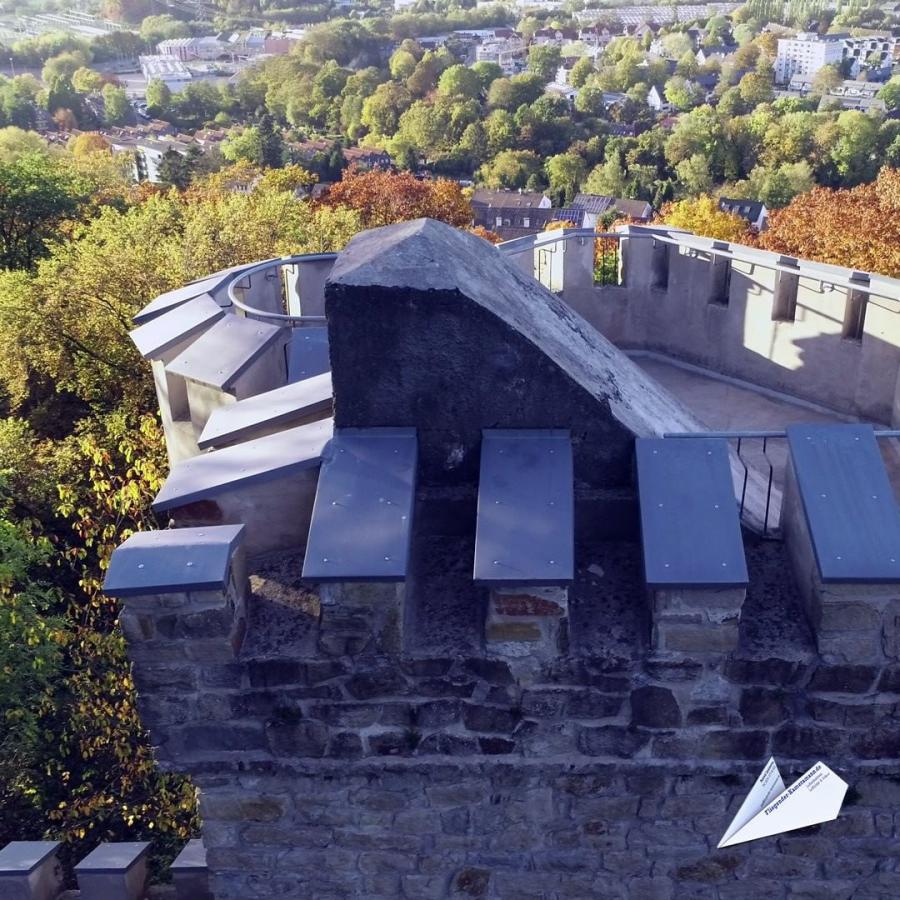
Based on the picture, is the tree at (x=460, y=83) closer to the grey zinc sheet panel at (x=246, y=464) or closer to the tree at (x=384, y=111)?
the tree at (x=384, y=111)

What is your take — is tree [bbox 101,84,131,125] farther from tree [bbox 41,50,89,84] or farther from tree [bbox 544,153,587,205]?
tree [bbox 544,153,587,205]

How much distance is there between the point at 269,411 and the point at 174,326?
1394 mm

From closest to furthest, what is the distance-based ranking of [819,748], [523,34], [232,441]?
1. [819,748]
2. [232,441]
3. [523,34]

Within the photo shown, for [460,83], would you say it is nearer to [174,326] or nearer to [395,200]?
[395,200]

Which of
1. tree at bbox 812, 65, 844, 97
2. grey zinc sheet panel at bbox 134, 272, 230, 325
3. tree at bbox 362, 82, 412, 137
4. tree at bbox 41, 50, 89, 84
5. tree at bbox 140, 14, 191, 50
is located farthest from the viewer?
tree at bbox 140, 14, 191, 50

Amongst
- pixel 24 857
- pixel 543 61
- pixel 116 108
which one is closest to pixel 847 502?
pixel 24 857

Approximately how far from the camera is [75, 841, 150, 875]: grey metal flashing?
5422mm

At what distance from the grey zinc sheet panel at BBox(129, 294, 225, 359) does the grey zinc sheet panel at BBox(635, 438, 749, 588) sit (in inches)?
108

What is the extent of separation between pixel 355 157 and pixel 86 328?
204 feet

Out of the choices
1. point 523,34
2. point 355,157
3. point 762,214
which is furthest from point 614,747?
point 523,34

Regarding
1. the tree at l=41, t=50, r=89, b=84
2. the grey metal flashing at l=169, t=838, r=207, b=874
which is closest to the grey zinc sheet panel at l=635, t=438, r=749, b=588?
the grey metal flashing at l=169, t=838, r=207, b=874

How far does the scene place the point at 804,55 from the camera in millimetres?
143000

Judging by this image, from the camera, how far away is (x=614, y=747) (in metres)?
3.76

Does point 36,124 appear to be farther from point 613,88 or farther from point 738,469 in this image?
point 738,469
